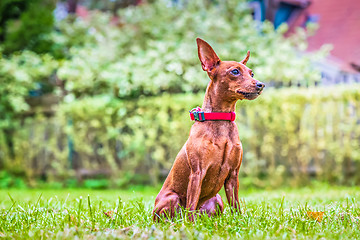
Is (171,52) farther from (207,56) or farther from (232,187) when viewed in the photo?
(232,187)

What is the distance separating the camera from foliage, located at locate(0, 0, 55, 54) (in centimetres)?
975

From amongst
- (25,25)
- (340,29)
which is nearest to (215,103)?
(25,25)

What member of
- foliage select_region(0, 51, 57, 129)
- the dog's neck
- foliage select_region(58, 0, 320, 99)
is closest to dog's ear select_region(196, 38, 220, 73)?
the dog's neck

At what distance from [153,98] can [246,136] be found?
202cm

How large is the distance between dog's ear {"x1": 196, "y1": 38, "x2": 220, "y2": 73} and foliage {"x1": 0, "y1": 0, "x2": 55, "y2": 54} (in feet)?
26.8

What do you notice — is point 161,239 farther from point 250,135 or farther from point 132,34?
point 132,34

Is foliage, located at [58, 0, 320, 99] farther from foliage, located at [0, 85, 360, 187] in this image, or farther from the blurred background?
foliage, located at [0, 85, 360, 187]

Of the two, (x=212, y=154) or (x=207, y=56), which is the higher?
(x=207, y=56)

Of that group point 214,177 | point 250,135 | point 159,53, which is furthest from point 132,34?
point 214,177

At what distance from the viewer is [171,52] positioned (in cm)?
870

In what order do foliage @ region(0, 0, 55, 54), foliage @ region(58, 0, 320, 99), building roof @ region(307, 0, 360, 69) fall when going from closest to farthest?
foliage @ region(58, 0, 320, 99), foliage @ region(0, 0, 55, 54), building roof @ region(307, 0, 360, 69)

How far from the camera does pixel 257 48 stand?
30.5 ft

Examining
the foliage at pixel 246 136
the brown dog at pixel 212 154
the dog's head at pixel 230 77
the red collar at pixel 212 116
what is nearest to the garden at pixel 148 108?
the foliage at pixel 246 136

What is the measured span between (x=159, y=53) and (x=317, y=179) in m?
4.27
